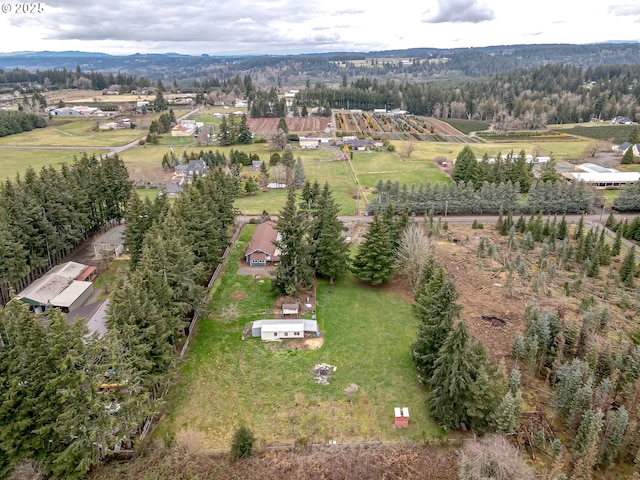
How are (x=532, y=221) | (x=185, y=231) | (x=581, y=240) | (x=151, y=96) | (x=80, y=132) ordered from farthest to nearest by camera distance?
(x=151, y=96)
(x=80, y=132)
(x=532, y=221)
(x=581, y=240)
(x=185, y=231)

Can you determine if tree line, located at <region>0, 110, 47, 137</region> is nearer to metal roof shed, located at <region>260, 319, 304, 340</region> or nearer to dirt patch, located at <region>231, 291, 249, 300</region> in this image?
dirt patch, located at <region>231, 291, 249, 300</region>

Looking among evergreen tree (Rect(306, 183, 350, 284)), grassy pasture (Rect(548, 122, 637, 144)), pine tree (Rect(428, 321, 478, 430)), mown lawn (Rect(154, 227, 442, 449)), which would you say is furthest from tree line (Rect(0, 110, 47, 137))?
grassy pasture (Rect(548, 122, 637, 144))

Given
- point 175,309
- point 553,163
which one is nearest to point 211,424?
point 175,309

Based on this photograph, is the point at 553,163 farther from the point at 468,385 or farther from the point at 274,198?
the point at 468,385

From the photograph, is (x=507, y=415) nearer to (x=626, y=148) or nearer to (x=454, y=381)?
(x=454, y=381)

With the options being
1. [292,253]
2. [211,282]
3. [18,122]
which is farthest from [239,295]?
[18,122]
